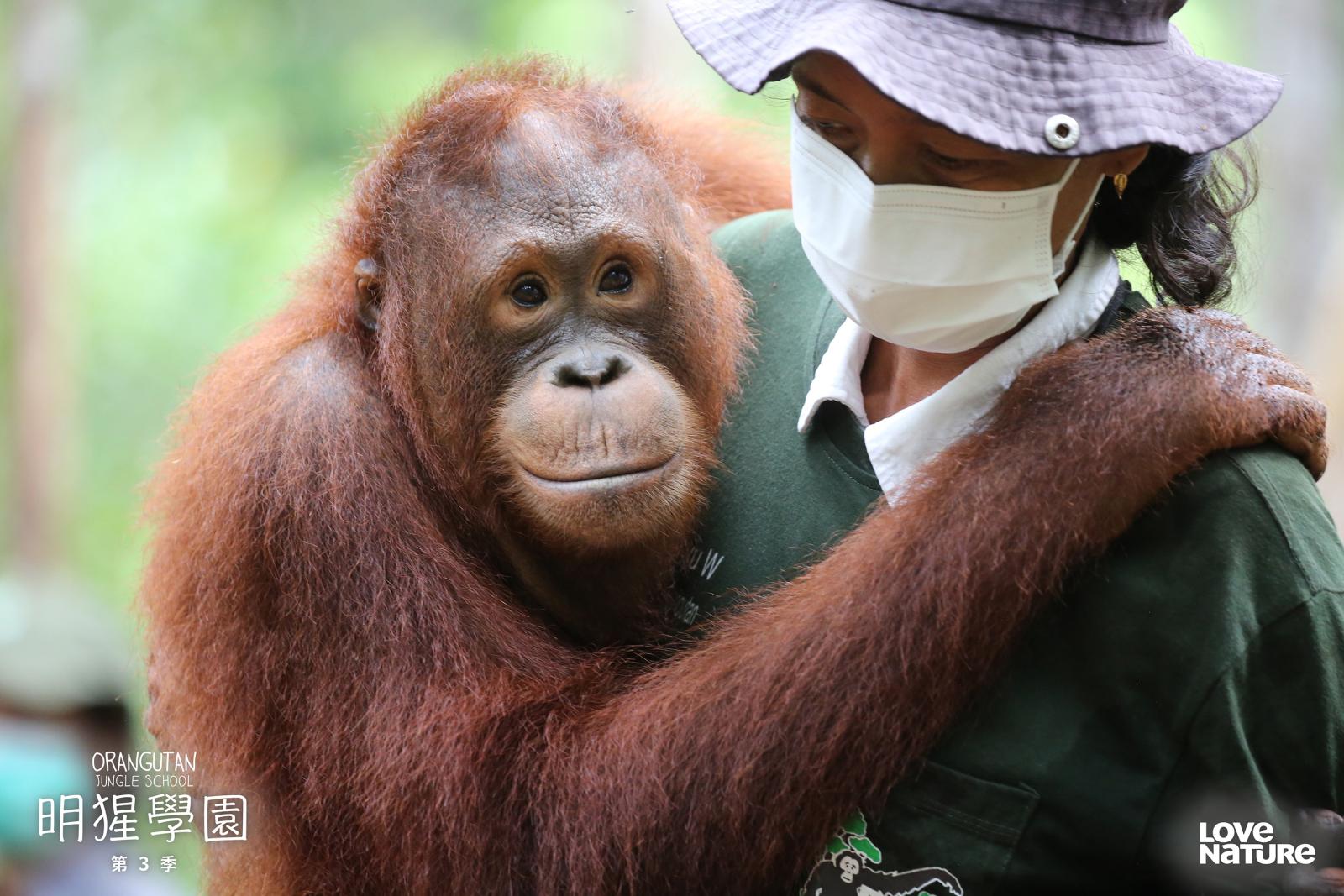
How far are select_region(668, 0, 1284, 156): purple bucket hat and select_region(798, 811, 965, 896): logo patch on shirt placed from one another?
97 centimetres

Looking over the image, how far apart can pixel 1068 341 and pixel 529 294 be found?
3.11 feet

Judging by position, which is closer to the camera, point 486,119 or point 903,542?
point 903,542

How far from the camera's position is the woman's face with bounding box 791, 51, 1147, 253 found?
1.78 metres

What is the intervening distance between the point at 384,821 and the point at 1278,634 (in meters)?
1.35

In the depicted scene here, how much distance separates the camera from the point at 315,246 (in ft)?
9.29

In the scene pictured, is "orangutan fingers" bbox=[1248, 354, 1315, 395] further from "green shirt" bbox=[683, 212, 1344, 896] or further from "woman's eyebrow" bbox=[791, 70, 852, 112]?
"woman's eyebrow" bbox=[791, 70, 852, 112]

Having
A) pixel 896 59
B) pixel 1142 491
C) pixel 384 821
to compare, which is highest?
pixel 896 59

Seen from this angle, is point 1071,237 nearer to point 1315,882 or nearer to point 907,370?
point 907,370

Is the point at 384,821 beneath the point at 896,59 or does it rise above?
beneath

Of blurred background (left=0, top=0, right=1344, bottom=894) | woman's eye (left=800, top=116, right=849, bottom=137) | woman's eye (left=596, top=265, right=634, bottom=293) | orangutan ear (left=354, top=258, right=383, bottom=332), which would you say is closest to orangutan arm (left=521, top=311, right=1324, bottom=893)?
woman's eye (left=800, top=116, right=849, bottom=137)

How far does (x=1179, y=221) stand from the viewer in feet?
6.45

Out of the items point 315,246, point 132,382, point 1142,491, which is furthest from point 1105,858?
point 132,382

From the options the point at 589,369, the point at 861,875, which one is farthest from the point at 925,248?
the point at 861,875

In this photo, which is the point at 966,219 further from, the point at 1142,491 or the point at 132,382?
the point at 132,382
